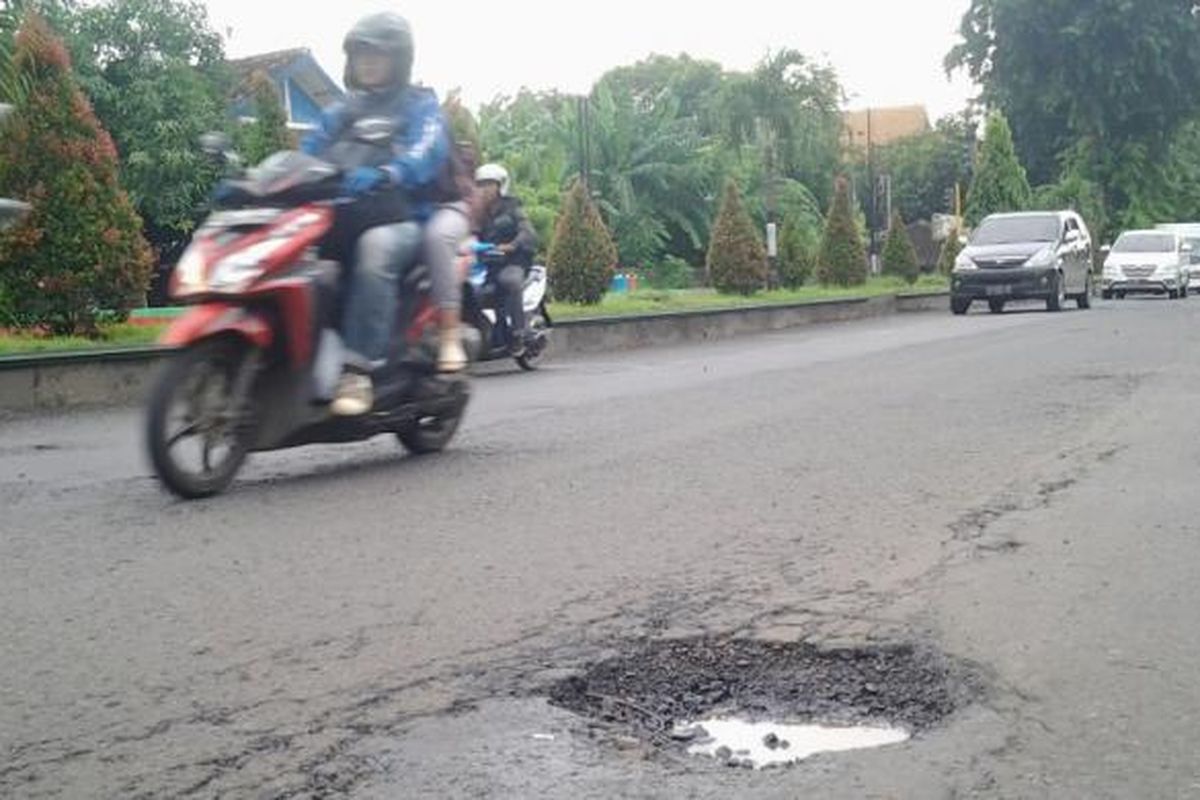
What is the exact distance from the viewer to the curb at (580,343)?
34.8ft

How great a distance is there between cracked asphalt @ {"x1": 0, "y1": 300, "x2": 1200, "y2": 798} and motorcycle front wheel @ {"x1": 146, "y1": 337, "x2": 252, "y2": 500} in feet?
0.51

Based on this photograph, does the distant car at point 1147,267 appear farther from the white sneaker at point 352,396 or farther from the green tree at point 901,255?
the white sneaker at point 352,396

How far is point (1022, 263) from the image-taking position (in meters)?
24.7

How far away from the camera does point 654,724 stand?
10.6 ft

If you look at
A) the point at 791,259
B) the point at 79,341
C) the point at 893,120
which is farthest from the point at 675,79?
the point at 79,341

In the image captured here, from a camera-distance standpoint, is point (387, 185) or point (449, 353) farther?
point (449, 353)

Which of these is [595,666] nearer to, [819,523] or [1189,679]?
[1189,679]

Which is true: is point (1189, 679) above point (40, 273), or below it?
below

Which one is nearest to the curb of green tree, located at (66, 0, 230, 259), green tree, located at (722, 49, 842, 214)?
green tree, located at (66, 0, 230, 259)

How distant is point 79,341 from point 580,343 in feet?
21.1

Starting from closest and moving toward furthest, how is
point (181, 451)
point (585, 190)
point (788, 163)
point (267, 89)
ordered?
point (181, 451), point (267, 89), point (585, 190), point (788, 163)

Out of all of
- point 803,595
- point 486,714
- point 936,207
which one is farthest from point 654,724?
point 936,207

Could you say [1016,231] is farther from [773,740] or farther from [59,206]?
[773,740]

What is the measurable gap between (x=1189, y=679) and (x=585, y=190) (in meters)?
17.1
